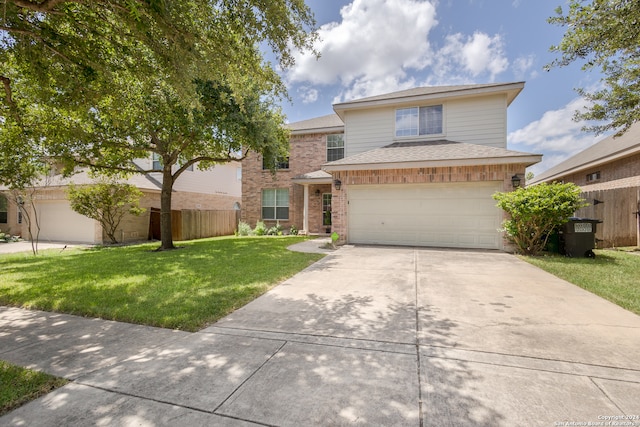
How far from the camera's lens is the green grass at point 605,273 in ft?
15.5

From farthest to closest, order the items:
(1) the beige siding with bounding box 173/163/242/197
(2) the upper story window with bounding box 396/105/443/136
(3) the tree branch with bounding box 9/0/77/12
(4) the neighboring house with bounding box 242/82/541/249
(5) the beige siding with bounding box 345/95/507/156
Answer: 1. (1) the beige siding with bounding box 173/163/242/197
2. (2) the upper story window with bounding box 396/105/443/136
3. (5) the beige siding with bounding box 345/95/507/156
4. (4) the neighboring house with bounding box 242/82/541/249
5. (3) the tree branch with bounding box 9/0/77/12

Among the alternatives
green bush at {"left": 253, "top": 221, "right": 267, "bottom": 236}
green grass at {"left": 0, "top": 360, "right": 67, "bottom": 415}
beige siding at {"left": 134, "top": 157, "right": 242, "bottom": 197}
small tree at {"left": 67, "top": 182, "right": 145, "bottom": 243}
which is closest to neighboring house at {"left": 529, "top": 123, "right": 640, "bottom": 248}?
green grass at {"left": 0, "top": 360, "right": 67, "bottom": 415}

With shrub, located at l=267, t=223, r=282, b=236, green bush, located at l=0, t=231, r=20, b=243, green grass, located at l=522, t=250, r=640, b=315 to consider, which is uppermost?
shrub, located at l=267, t=223, r=282, b=236

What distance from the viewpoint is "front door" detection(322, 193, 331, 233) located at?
53.3 ft

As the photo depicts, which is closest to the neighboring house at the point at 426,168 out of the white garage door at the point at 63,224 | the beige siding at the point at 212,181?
the beige siding at the point at 212,181

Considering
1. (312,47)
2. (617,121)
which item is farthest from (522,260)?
(312,47)

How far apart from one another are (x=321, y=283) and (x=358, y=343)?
268 cm

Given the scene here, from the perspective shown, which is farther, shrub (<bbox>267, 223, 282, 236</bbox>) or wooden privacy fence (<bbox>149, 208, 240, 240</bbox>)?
shrub (<bbox>267, 223, 282, 236</bbox>)

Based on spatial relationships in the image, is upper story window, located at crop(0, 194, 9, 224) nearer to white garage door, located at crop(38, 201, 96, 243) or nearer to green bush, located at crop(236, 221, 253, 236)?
white garage door, located at crop(38, 201, 96, 243)

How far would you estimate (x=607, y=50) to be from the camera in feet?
20.4

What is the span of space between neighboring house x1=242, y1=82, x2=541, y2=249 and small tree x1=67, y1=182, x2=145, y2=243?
10479 mm

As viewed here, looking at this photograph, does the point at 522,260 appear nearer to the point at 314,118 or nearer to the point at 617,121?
the point at 617,121

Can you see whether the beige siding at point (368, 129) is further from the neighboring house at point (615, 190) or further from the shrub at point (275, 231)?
the neighboring house at point (615, 190)

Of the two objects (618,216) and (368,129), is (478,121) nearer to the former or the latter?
(368,129)
